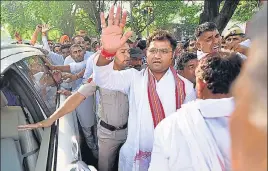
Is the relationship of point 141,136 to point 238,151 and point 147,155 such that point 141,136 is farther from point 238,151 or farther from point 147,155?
point 238,151

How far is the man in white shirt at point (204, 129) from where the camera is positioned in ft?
5.89

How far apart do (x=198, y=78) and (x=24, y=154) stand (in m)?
0.97

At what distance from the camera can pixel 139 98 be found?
283cm

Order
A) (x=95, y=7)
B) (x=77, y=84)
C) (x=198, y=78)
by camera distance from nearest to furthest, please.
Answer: (x=198, y=78) → (x=77, y=84) → (x=95, y=7)

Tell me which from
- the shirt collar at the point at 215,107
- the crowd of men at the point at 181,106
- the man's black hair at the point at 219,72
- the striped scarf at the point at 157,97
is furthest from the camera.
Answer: the striped scarf at the point at 157,97

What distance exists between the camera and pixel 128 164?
9.87 ft

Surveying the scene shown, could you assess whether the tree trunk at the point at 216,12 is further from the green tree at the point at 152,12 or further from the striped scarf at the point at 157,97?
the green tree at the point at 152,12

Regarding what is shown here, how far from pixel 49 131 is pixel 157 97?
0.77 m

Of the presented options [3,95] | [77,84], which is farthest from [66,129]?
[77,84]

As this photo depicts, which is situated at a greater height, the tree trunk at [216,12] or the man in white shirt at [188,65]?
the tree trunk at [216,12]

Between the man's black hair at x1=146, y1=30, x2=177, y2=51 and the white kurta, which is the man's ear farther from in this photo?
the man's black hair at x1=146, y1=30, x2=177, y2=51

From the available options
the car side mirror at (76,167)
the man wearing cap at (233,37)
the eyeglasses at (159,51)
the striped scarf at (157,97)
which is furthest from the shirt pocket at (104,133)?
the man wearing cap at (233,37)

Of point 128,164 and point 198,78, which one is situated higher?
point 198,78

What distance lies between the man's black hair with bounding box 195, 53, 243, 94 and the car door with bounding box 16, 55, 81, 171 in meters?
0.95
